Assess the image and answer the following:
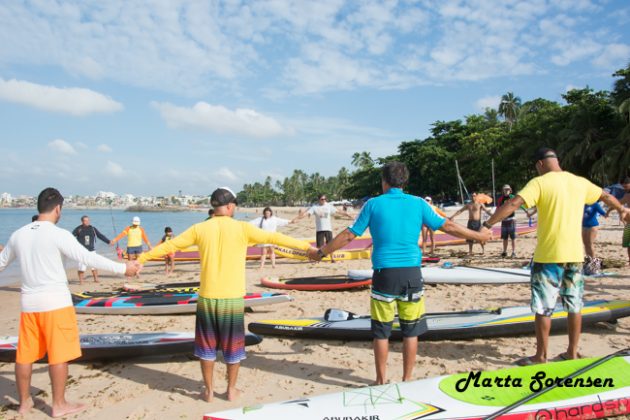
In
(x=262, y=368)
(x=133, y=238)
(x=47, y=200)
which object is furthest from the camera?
(x=133, y=238)

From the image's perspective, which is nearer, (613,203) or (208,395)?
(208,395)

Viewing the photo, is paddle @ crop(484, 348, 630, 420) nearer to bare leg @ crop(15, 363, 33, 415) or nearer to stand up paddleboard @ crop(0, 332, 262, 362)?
stand up paddleboard @ crop(0, 332, 262, 362)

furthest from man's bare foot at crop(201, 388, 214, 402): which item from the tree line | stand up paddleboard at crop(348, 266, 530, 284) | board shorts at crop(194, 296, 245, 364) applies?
the tree line

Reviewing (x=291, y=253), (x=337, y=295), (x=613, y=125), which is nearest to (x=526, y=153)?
(x=613, y=125)

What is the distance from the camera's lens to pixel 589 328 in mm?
5309

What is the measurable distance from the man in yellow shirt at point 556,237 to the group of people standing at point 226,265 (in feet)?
0.03

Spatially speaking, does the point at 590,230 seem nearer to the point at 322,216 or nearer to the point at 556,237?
the point at 556,237

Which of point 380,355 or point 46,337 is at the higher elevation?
point 46,337

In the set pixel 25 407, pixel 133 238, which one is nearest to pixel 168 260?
pixel 133 238

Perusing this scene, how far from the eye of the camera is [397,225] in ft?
11.3

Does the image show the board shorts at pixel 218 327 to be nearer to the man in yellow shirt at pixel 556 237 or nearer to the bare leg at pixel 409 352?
the bare leg at pixel 409 352

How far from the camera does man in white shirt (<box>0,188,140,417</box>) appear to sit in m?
3.30

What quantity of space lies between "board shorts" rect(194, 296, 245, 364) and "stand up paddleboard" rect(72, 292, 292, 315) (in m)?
3.31

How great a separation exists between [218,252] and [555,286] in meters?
3.09
